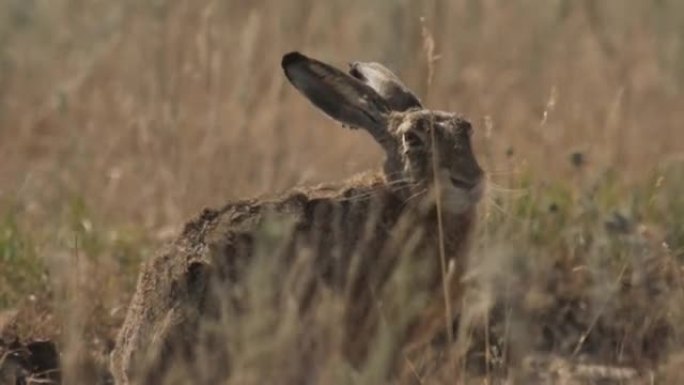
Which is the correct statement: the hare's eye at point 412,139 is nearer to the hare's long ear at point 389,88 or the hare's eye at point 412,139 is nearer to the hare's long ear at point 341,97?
the hare's long ear at point 341,97

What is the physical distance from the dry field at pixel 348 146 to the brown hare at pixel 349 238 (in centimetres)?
15

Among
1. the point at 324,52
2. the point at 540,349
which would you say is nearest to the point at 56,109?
the point at 324,52

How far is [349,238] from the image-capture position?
6.18 m

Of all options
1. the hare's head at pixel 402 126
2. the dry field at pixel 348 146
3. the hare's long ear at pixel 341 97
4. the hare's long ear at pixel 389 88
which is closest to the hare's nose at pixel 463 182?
the hare's head at pixel 402 126

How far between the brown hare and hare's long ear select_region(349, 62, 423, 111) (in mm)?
22

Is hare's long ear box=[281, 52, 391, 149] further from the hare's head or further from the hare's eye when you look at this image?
the hare's eye

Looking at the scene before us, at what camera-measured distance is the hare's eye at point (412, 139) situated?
20.9ft

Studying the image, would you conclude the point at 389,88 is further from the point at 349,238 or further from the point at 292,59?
the point at 349,238

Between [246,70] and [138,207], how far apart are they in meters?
0.86

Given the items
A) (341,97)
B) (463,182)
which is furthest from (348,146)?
(463,182)

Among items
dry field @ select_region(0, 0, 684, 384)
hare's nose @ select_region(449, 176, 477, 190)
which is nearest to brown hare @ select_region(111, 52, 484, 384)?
hare's nose @ select_region(449, 176, 477, 190)

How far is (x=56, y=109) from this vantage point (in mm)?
8641

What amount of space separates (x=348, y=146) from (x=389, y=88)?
183 cm

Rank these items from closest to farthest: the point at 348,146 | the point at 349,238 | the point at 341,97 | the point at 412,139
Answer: the point at 349,238 → the point at 412,139 → the point at 341,97 → the point at 348,146
